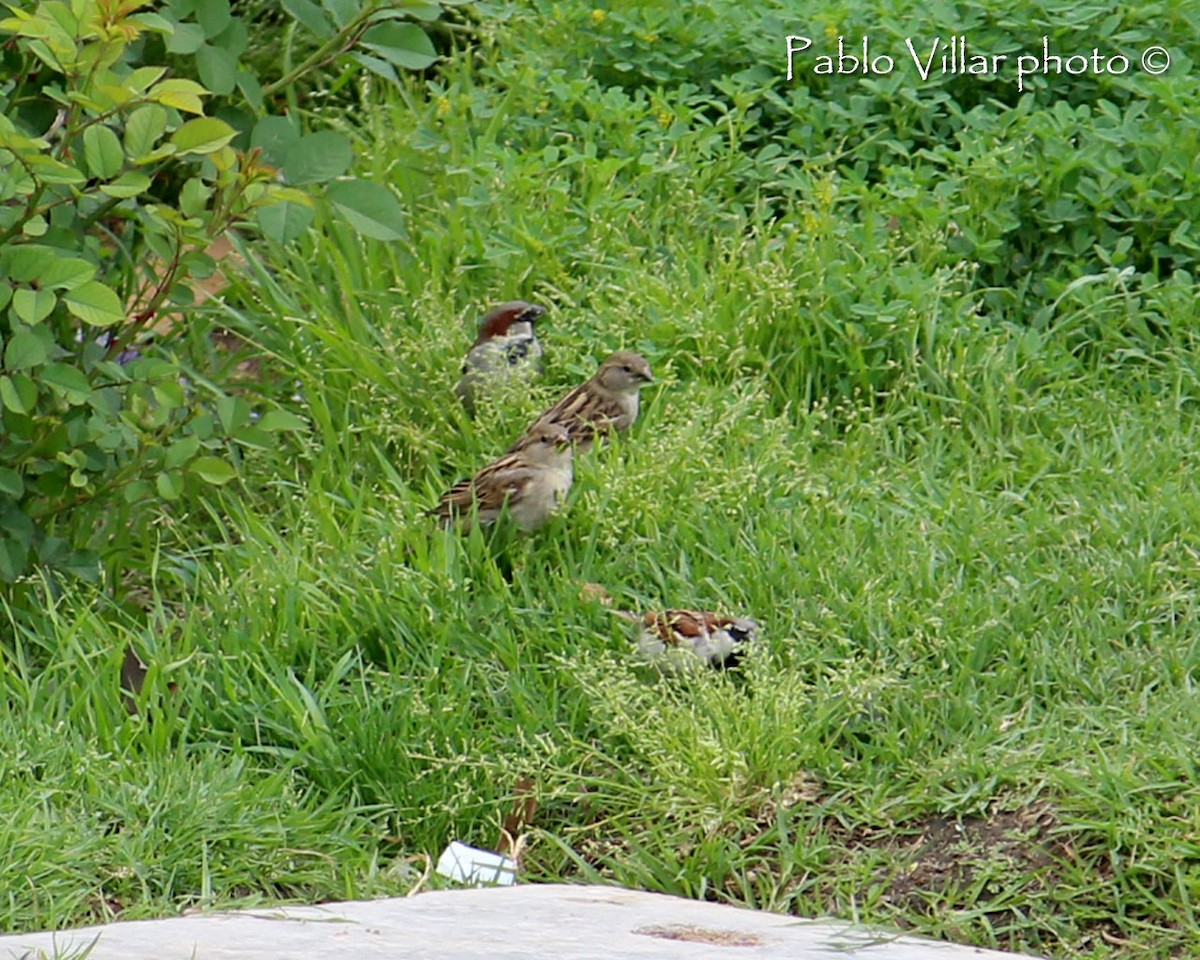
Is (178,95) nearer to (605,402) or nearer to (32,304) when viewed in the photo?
(32,304)

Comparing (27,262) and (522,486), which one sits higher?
(27,262)

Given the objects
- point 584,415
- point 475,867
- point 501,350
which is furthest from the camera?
point 501,350

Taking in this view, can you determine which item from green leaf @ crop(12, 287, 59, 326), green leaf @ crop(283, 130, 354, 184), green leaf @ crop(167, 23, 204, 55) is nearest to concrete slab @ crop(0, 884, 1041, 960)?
green leaf @ crop(12, 287, 59, 326)

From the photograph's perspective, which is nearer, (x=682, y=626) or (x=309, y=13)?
(x=682, y=626)

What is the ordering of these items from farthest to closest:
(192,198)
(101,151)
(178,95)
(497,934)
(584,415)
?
(584,415) → (192,198) → (101,151) → (178,95) → (497,934)

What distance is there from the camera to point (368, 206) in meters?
4.94

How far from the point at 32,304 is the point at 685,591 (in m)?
1.83

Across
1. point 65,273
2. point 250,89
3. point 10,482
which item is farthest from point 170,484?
point 250,89

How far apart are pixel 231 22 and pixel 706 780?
95.5 inches

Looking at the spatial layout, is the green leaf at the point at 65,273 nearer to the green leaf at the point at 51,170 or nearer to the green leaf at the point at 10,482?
the green leaf at the point at 51,170

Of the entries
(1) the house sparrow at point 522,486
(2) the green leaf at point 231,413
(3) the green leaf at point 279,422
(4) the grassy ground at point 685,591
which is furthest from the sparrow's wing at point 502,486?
(2) the green leaf at point 231,413

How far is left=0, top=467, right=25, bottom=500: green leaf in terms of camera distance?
4.92 m

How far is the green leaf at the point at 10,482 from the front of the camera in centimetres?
492

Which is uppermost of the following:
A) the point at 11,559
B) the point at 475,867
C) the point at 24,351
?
the point at 24,351
